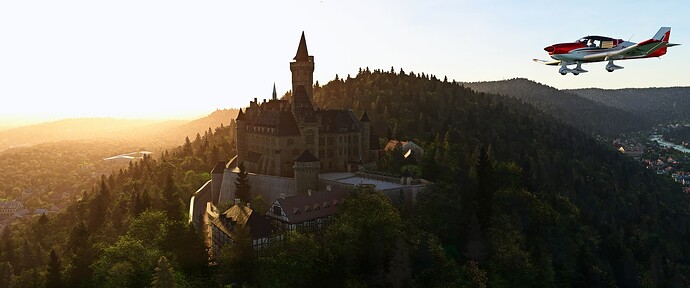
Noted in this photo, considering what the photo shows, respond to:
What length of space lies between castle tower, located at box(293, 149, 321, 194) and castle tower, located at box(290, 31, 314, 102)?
85.8ft

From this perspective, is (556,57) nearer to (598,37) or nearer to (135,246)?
(598,37)

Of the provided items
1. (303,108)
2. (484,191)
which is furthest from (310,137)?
(484,191)

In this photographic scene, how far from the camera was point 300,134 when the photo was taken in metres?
95.8

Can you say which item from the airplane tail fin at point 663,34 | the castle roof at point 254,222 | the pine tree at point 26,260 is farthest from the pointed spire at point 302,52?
the airplane tail fin at point 663,34

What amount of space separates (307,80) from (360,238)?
47.8 metres

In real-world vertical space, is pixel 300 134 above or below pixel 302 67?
below

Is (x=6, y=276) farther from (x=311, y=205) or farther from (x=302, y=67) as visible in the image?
(x=302, y=67)

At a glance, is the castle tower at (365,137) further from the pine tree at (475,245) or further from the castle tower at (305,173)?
the pine tree at (475,245)

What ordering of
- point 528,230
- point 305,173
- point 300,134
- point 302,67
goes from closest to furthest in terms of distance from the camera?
1. point 305,173
2. point 528,230
3. point 300,134
4. point 302,67

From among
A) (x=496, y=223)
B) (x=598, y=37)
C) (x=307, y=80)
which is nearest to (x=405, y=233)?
(x=496, y=223)

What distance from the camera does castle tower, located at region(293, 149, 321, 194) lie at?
278 ft

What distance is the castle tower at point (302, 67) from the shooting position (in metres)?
108

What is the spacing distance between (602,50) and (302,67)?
7643cm

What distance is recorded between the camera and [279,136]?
93625 mm
